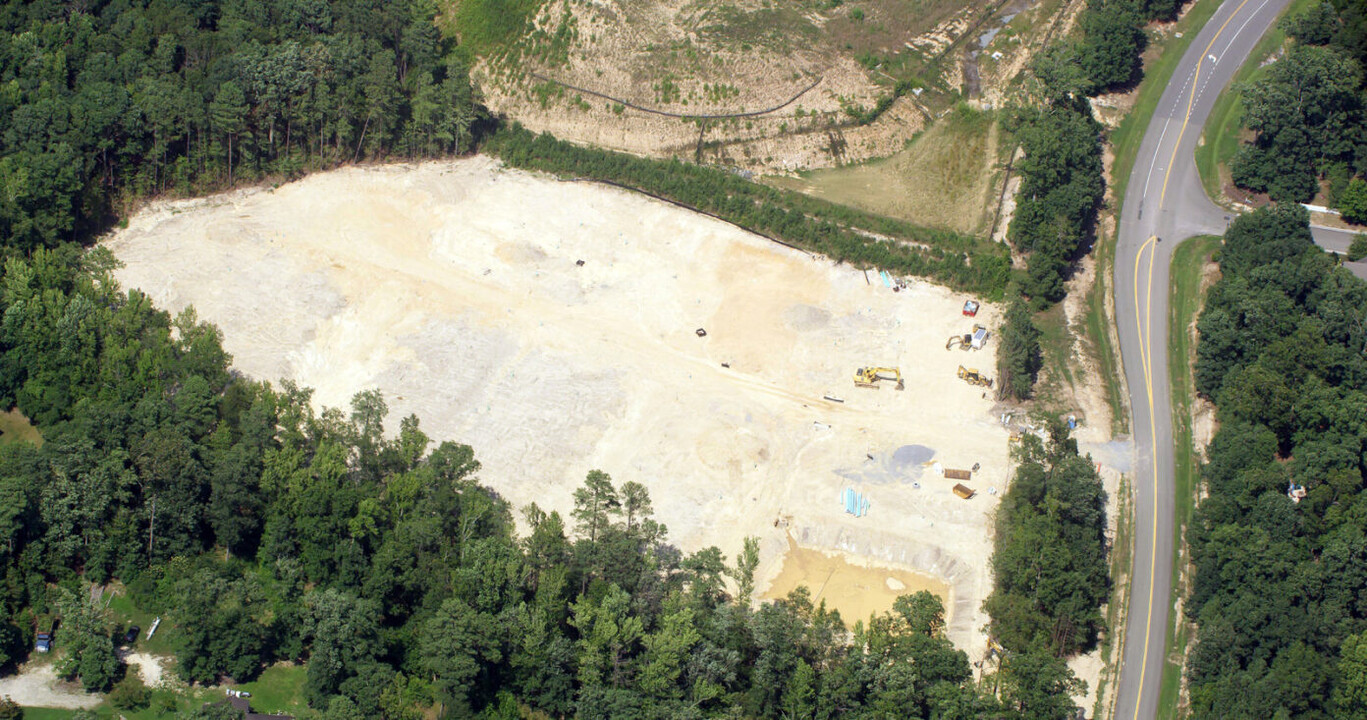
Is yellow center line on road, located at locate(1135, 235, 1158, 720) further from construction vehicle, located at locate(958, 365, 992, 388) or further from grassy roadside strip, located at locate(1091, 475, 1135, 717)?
construction vehicle, located at locate(958, 365, 992, 388)

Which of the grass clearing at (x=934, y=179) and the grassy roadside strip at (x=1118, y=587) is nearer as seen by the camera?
the grassy roadside strip at (x=1118, y=587)

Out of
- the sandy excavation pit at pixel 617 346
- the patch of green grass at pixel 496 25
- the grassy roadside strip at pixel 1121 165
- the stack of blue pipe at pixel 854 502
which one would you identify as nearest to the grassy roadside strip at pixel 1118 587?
the grassy roadside strip at pixel 1121 165

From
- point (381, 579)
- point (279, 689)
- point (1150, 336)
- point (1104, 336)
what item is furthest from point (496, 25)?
point (279, 689)

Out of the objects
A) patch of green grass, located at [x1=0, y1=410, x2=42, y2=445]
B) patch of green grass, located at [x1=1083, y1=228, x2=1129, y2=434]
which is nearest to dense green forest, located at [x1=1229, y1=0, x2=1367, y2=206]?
patch of green grass, located at [x1=1083, y1=228, x2=1129, y2=434]

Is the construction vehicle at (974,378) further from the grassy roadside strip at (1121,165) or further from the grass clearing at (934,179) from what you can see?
the grass clearing at (934,179)

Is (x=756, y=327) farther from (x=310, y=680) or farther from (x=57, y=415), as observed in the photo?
(x=57, y=415)

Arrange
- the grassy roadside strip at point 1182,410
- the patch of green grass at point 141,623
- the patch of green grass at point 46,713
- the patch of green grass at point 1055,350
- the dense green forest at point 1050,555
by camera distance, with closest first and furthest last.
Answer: the patch of green grass at point 46,713, the patch of green grass at point 141,623, the dense green forest at point 1050,555, the grassy roadside strip at point 1182,410, the patch of green grass at point 1055,350
